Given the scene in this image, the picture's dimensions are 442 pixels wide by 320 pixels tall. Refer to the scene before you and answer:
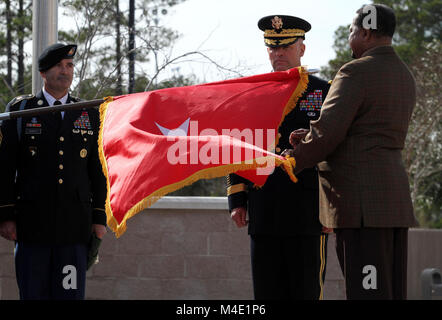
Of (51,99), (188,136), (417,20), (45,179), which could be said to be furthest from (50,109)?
(417,20)

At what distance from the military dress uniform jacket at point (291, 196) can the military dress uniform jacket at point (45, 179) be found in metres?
1.11

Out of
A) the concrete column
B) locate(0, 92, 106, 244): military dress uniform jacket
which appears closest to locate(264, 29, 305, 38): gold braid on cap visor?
locate(0, 92, 106, 244): military dress uniform jacket

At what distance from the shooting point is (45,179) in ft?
17.1

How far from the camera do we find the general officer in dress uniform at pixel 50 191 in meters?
5.14

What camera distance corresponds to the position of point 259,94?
4.96m

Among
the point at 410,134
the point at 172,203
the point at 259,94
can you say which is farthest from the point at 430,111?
the point at 259,94

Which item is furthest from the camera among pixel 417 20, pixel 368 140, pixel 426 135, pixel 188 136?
pixel 417 20

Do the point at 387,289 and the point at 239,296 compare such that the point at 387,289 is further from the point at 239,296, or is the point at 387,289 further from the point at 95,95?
the point at 95,95

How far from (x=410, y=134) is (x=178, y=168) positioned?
18.4 meters

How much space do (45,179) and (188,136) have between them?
1.13 meters

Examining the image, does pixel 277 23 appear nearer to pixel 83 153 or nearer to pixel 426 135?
pixel 83 153

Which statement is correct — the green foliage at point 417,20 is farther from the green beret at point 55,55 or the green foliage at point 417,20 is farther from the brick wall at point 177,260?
the green beret at point 55,55
